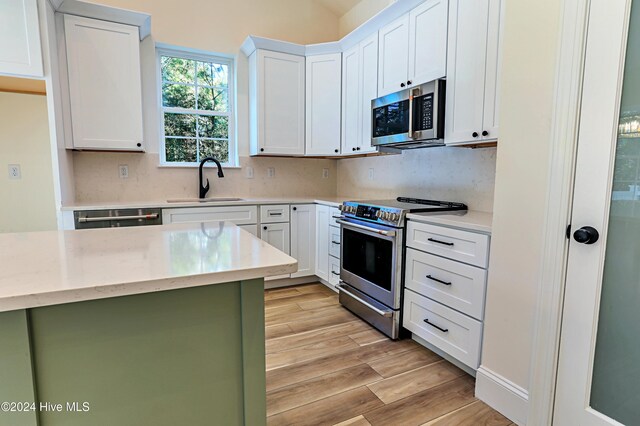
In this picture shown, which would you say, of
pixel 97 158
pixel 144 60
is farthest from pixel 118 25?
pixel 97 158

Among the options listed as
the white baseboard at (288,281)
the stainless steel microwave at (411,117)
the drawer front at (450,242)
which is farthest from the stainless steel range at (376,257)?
the white baseboard at (288,281)

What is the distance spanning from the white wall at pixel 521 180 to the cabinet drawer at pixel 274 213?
6.89 ft

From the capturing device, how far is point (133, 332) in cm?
100

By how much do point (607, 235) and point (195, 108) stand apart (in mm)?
3591

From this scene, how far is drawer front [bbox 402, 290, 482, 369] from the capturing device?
1.90 meters

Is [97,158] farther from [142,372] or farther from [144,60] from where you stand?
[142,372]

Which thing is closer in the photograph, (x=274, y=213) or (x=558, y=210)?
(x=558, y=210)

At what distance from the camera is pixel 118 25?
2.86m

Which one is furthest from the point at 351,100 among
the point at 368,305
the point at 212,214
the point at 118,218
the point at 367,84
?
the point at 118,218

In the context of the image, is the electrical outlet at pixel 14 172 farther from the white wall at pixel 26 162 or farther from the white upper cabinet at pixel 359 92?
the white upper cabinet at pixel 359 92

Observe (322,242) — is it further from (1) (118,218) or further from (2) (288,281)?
(1) (118,218)

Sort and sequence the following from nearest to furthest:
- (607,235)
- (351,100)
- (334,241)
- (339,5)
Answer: (607,235) → (334,241) → (351,100) → (339,5)

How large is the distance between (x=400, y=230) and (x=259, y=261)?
1.48 metres

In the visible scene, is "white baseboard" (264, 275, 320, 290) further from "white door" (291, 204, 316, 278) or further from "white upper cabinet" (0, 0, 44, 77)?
"white upper cabinet" (0, 0, 44, 77)
